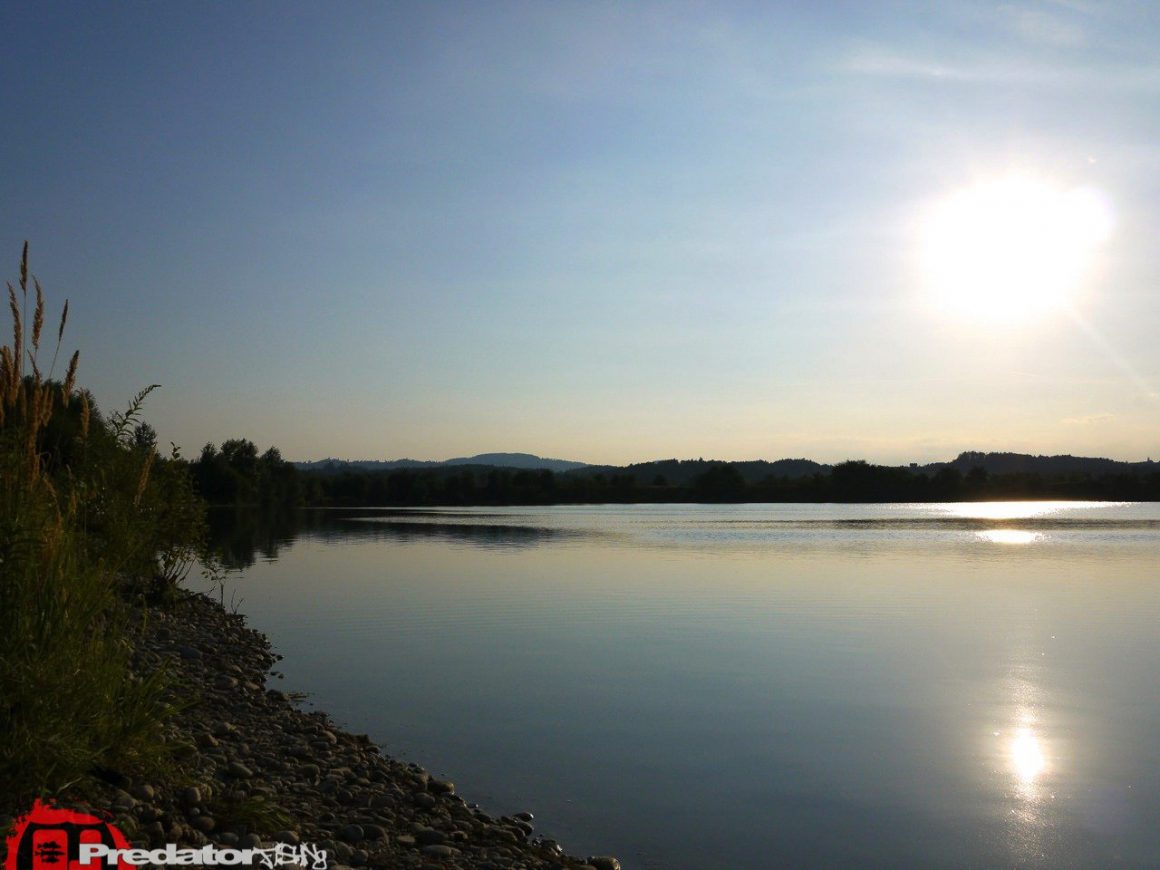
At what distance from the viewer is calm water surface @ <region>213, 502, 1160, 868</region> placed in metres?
8.34

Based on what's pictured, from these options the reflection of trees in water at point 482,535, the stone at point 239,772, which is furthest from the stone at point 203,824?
the reflection of trees in water at point 482,535

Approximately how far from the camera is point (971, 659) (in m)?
15.8

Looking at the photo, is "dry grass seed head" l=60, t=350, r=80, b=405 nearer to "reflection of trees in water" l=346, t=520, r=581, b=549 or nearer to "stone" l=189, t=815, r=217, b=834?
"stone" l=189, t=815, r=217, b=834

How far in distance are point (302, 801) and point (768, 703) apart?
22.9ft

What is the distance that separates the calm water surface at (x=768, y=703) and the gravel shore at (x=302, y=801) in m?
0.64

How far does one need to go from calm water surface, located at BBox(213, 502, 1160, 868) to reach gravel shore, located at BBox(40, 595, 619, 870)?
639 millimetres

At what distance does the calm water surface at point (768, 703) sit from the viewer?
8.34 meters

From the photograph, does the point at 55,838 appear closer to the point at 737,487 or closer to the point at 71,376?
the point at 71,376

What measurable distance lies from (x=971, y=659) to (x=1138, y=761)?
5.77 m

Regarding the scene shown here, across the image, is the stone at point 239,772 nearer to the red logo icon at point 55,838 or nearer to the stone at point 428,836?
the stone at point 428,836

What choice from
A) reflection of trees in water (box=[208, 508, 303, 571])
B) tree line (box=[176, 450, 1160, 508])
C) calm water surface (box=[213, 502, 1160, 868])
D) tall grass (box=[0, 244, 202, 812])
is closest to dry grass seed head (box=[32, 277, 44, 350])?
tall grass (box=[0, 244, 202, 812])

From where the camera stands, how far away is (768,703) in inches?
499

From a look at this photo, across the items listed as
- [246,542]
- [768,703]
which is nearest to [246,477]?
[246,542]

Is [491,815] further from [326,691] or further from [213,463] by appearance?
[213,463]
